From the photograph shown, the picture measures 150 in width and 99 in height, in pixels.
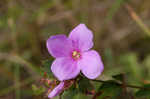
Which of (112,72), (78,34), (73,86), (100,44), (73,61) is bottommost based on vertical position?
(112,72)

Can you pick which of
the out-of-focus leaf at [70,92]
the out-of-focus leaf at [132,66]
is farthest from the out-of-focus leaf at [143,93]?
the out-of-focus leaf at [132,66]

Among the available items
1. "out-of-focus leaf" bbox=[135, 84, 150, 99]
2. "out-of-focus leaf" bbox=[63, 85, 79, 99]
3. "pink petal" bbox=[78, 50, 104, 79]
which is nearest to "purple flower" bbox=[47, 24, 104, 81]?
"pink petal" bbox=[78, 50, 104, 79]

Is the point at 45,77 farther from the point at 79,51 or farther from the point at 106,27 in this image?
the point at 106,27

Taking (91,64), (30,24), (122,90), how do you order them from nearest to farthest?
(91,64)
(122,90)
(30,24)

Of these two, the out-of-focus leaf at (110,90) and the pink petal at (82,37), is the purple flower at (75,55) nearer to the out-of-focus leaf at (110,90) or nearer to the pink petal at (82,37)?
the pink petal at (82,37)

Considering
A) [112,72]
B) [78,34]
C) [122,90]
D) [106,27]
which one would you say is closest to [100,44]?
[106,27]
